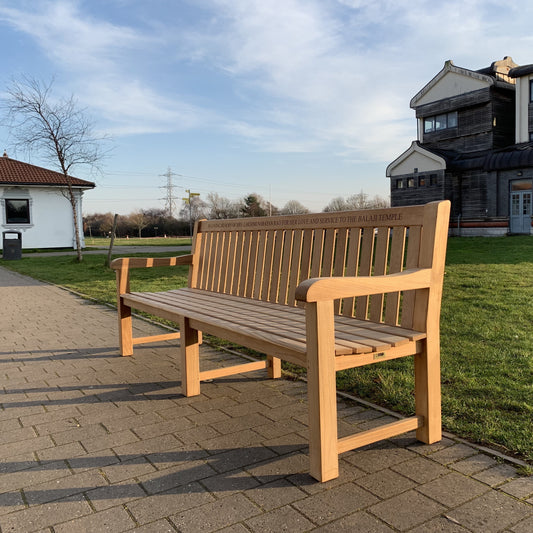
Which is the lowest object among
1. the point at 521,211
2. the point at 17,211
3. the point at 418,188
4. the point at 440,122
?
the point at 521,211

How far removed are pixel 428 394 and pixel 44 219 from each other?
30339 millimetres

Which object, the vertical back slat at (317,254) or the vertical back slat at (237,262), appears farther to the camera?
the vertical back slat at (237,262)

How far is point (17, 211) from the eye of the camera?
29.2m

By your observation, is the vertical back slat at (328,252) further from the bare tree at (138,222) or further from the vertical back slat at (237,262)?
the bare tree at (138,222)

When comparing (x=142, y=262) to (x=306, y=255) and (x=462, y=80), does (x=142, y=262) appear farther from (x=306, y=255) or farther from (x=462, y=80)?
(x=462, y=80)

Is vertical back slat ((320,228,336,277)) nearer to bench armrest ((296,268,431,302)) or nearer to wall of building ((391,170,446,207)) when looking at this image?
bench armrest ((296,268,431,302))

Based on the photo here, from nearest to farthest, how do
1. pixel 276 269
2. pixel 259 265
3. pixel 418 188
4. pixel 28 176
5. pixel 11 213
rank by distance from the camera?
1. pixel 276 269
2. pixel 259 265
3. pixel 418 188
4. pixel 11 213
5. pixel 28 176

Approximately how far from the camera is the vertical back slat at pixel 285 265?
3.67 meters

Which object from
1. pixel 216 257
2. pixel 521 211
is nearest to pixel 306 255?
pixel 216 257

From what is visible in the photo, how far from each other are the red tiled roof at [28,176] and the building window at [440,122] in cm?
1996

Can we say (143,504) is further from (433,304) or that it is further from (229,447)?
(433,304)

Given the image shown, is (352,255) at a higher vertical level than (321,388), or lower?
Result: higher

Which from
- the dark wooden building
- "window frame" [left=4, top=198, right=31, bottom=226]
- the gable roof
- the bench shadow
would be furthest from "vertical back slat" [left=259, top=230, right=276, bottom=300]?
"window frame" [left=4, top=198, right=31, bottom=226]

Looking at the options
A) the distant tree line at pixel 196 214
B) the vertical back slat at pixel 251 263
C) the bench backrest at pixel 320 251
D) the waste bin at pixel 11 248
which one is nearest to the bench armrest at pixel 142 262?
the bench backrest at pixel 320 251
